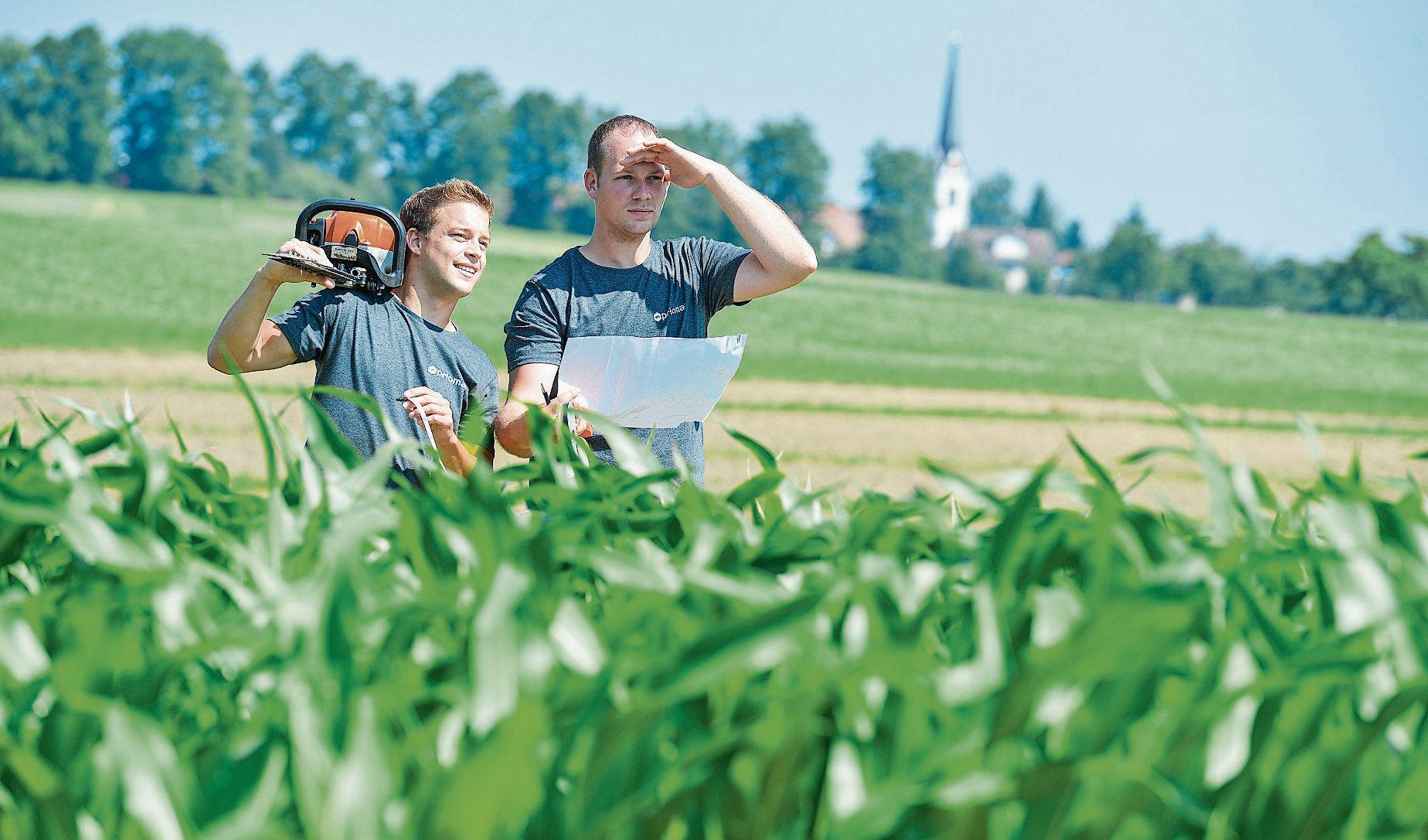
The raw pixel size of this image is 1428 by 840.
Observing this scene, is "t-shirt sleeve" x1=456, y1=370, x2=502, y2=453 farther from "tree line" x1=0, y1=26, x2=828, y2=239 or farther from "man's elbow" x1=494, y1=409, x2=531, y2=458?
"tree line" x1=0, y1=26, x2=828, y2=239

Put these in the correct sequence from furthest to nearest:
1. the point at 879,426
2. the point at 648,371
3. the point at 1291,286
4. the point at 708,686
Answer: the point at 1291,286, the point at 879,426, the point at 648,371, the point at 708,686

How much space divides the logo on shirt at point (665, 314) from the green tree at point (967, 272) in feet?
335

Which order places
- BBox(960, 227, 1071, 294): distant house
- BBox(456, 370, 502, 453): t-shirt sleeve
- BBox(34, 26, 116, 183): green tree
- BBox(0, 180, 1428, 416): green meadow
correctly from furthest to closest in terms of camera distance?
BBox(960, 227, 1071, 294): distant house, BBox(34, 26, 116, 183): green tree, BBox(0, 180, 1428, 416): green meadow, BBox(456, 370, 502, 453): t-shirt sleeve

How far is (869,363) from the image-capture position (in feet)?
105

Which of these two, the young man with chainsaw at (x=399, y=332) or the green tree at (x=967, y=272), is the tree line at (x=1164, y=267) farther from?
the young man with chainsaw at (x=399, y=332)

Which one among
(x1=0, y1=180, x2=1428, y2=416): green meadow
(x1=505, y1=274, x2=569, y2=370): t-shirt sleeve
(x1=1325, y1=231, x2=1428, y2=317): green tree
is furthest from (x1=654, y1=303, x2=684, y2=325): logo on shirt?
(x1=1325, y1=231, x2=1428, y2=317): green tree

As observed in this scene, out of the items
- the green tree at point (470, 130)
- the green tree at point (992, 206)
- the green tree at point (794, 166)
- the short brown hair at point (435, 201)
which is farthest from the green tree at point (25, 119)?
the green tree at point (992, 206)

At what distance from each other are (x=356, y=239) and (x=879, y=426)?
48.4 feet

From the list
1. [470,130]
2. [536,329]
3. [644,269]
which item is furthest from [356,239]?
[470,130]

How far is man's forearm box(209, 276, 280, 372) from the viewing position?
11.0ft

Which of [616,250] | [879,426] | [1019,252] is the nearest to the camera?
[616,250]

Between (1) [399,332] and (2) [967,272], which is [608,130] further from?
(2) [967,272]

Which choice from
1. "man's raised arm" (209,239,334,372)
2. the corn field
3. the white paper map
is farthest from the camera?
"man's raised arm" (209,239,334,372)

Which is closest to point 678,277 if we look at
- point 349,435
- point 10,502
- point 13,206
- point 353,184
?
point 349,435
